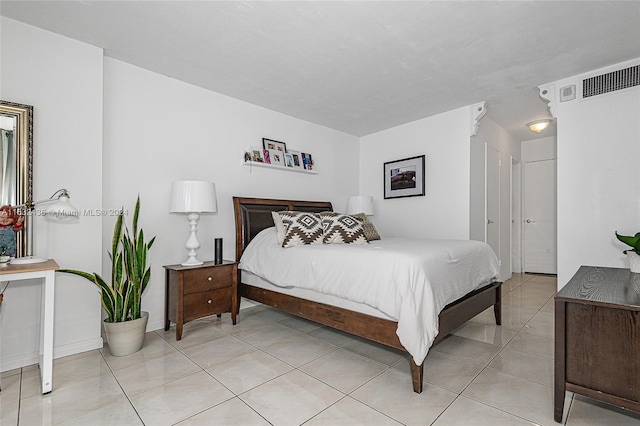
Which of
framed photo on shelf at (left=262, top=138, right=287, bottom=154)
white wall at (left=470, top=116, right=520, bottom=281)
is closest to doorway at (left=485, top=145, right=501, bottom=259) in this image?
white wall at (left=470, top=116, right=520, bottom=281)

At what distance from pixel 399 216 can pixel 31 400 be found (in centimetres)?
429

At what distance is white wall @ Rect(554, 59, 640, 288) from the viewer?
2.95m

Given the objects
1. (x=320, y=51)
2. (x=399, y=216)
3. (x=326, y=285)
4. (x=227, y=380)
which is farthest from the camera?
(x=399, y=216)

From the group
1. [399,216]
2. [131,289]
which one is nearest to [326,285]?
[131,289]

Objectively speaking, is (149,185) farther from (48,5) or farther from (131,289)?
(48,5)

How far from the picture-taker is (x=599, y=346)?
1.49 meters

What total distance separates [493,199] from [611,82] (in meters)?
2.09

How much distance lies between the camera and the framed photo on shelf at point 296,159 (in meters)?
4.30

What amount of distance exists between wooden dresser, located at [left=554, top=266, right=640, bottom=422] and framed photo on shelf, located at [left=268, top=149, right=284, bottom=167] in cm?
322

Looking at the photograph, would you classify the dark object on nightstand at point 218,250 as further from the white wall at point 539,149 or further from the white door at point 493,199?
the white wall at point 539,149

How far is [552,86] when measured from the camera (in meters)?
3.37

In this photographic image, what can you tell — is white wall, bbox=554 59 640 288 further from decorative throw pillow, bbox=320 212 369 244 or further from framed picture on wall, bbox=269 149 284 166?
framed picture on wall, bbox=269 149 284 166

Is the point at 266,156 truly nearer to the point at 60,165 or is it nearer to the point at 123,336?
the point at 60,165

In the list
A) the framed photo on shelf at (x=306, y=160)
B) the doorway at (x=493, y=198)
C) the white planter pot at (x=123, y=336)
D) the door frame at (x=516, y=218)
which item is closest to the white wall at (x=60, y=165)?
the white planter pot at (x=123, y=336)
